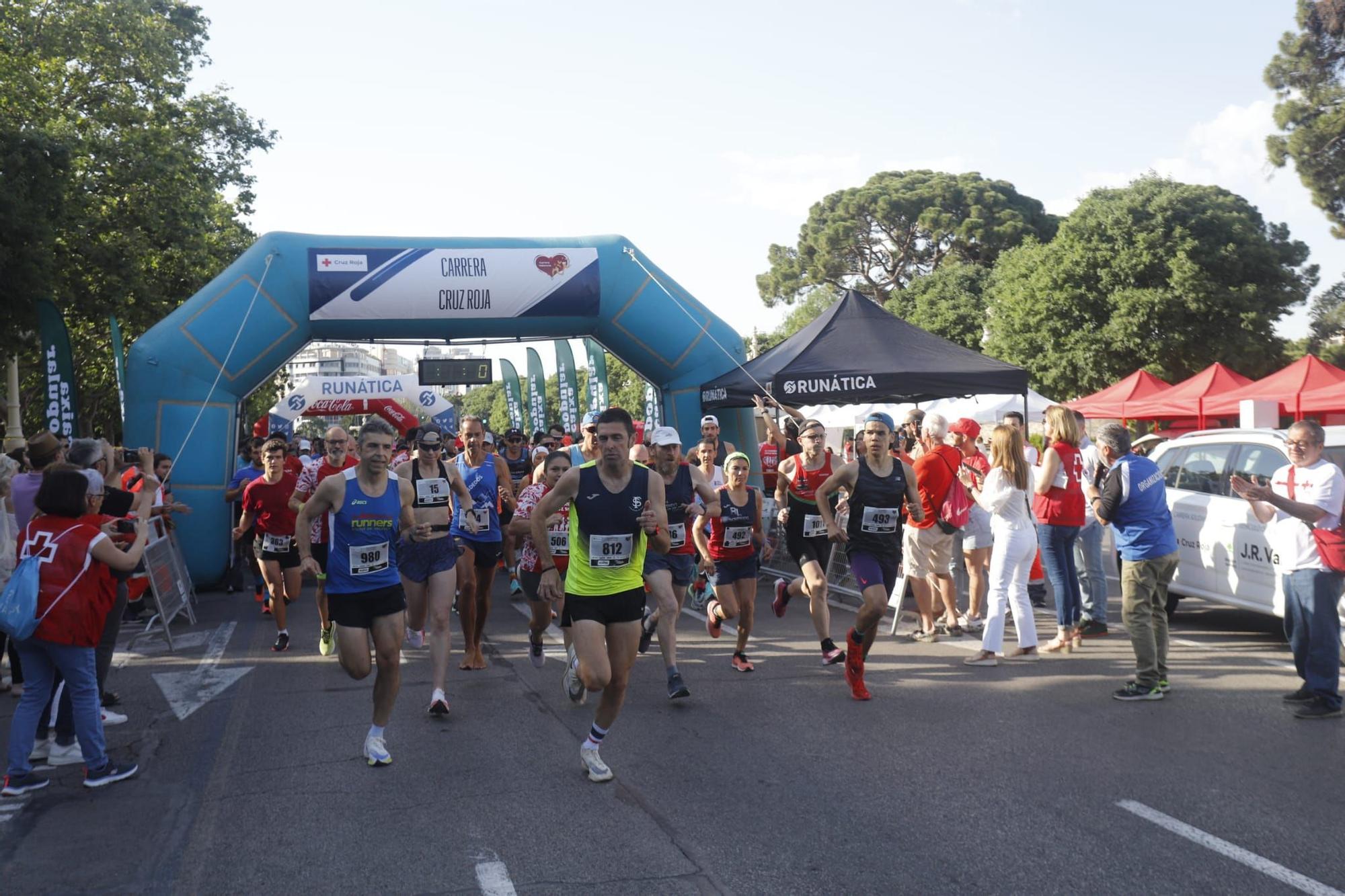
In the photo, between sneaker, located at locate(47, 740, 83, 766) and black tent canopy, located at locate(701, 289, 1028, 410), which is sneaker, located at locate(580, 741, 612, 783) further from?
black tent canopy, located at locate(701, 289, 1028, 410)

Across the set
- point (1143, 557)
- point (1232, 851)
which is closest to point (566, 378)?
point (1143, 557)

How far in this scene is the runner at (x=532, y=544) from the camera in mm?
8156

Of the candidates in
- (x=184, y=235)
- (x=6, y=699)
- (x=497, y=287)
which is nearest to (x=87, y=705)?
(x=6, y=699)

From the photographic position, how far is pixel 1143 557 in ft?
23.7

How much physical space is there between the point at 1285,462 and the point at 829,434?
3136cm

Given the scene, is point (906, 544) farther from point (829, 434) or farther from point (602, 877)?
point (829, 434)

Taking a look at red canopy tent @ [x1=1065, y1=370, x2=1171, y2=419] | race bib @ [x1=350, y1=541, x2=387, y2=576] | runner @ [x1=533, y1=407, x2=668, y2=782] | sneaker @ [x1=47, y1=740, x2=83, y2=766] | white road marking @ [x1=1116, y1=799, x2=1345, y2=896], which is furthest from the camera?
red canopy tent @ [x1=1065, y1=370, x2=1171, y2=419]

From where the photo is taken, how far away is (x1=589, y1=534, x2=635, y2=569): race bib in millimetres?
5715

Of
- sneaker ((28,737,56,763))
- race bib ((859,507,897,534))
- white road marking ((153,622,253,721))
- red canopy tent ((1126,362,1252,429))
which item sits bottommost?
white road marking ((153,622,253,721))

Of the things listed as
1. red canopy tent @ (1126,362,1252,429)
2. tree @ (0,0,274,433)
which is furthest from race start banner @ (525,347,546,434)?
red canopy tent @ (1126,362,1252,429)

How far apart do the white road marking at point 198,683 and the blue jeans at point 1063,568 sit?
646cm

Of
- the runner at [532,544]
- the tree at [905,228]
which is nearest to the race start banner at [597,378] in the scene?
the runner at [532,544]

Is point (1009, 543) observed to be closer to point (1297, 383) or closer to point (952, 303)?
point (1297, 383)

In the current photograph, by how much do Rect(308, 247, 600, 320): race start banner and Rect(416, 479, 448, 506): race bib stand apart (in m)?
8.28
